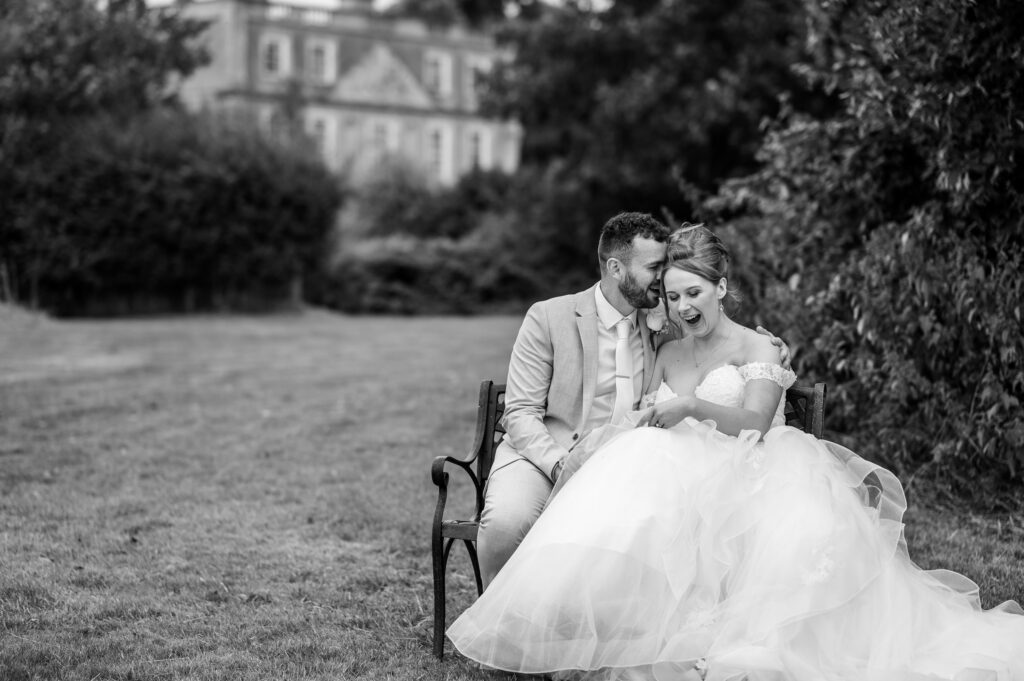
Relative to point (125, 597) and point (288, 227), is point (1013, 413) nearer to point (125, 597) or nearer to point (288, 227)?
point (125, 597)

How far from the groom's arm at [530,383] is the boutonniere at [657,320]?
1.50 ft

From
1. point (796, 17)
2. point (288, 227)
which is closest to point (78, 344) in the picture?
point (288, 227)

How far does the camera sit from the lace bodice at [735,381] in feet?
14.7

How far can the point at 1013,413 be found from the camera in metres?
5.80

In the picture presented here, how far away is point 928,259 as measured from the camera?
20.7 ft

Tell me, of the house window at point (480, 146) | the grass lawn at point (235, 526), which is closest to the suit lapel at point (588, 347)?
the grass lawn at point (235, 526)

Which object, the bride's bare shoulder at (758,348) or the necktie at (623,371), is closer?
the bride's bare shoulder at (758,348)

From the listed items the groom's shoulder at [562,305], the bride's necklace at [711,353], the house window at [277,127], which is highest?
the house window at [277,127]

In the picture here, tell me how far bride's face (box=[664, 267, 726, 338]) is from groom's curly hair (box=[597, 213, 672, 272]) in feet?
0.77

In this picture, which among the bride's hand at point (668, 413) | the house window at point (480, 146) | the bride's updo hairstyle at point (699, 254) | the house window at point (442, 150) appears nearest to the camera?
the bride's hand at point (668, 413)

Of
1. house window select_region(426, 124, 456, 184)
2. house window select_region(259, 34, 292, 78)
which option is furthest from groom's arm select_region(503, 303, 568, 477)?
house window select_region(426, 124, 456, 184)

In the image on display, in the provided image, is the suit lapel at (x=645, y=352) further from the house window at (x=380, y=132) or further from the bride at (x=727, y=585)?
the house window at (x=380, y=132)

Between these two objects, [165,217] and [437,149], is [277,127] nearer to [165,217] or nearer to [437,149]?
[165,217]

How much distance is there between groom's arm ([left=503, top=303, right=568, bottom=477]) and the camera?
470 centimetres
